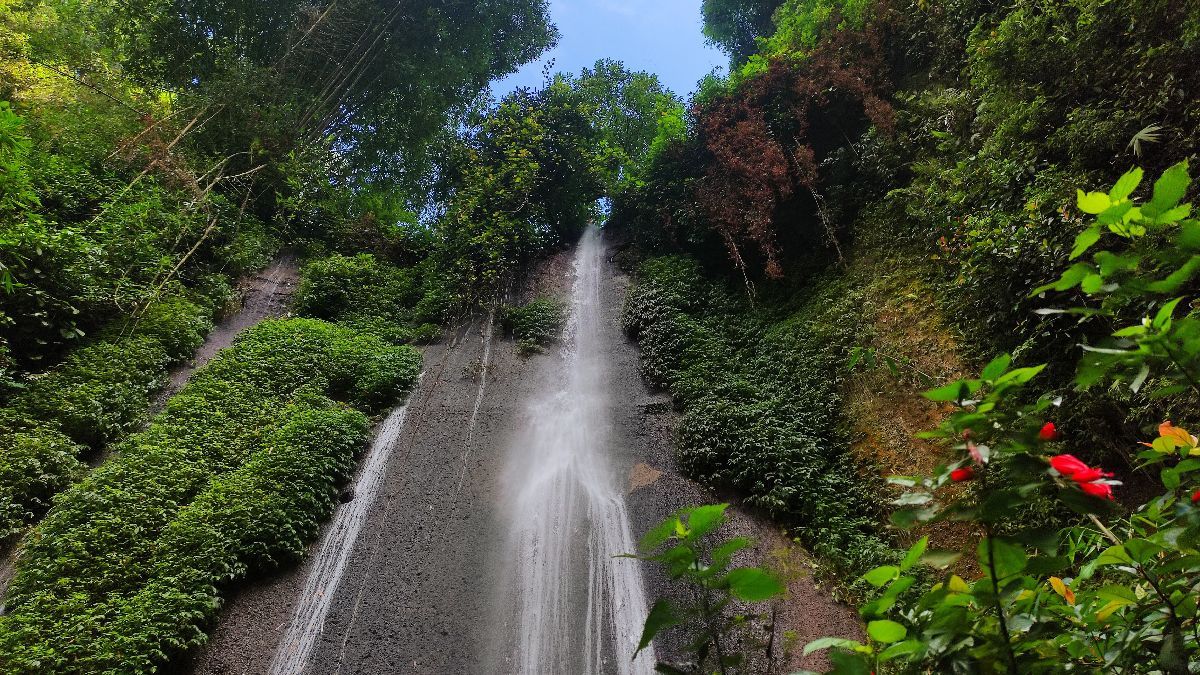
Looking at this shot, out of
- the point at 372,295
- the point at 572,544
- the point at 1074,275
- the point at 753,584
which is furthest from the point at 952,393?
the point at 372,295

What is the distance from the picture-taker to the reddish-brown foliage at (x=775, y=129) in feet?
28.0

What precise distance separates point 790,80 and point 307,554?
10232 millimetres

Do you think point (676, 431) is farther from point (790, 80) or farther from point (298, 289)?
point (298, 289)

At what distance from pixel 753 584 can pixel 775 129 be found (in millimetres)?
9992

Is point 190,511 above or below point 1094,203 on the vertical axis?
above

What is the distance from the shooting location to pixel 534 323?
10.4 metres

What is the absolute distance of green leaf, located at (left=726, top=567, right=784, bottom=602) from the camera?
1062 millimetres

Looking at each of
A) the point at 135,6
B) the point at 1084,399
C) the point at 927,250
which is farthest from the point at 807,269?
the point at 135,6

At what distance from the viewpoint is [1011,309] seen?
4.95 m

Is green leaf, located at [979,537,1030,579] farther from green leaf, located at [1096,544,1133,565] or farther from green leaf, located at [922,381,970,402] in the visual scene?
green leaf, located at [1096,544,1133,565]

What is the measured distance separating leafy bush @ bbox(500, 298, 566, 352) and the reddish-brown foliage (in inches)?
132

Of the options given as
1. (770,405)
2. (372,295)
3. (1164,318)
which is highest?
(372,295)

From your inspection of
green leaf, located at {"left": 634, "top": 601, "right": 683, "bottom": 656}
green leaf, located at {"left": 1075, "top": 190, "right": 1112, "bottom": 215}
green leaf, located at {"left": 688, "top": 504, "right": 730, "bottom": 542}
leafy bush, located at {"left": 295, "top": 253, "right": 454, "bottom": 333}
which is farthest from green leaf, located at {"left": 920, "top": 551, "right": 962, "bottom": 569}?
leafy bush, located at {"left": 295, "top": 253, "right": 454, "bottom": 333}

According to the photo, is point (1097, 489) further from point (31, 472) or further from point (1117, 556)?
point (31, 472)
